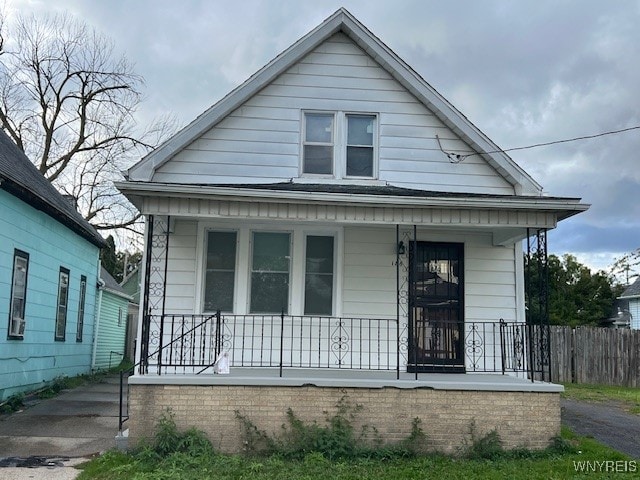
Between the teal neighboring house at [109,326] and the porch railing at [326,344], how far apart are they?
9958 millimetres

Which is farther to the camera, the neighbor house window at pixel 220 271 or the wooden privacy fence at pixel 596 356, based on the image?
the wooden privacy fence at pixel 596 356

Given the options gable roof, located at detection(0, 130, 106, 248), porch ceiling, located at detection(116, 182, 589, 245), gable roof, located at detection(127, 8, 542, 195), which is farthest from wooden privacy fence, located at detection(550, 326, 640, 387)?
gable roof, located at detection(0, 130, 106, 248)

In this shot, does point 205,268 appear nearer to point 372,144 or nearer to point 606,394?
point 372,144

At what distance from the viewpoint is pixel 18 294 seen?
11.6 meters

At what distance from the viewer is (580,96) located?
1817 cm

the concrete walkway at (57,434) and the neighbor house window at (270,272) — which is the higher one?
the neighbor house window at (270,272)

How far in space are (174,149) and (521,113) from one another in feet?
38.3

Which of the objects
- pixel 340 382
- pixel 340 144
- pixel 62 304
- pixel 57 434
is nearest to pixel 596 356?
pixel 340 144

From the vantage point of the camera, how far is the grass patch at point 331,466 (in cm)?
658

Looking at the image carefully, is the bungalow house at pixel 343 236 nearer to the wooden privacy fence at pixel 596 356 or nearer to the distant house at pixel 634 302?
the wooden privacy fence at pixel 596 356

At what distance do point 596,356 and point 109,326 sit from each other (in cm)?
1531

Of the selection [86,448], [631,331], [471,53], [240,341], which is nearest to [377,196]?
[240,341]

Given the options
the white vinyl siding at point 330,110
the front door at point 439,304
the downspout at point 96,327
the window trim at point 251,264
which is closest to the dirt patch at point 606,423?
the front door at point 439,304

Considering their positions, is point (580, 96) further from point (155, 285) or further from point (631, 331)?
point (155, 285)
